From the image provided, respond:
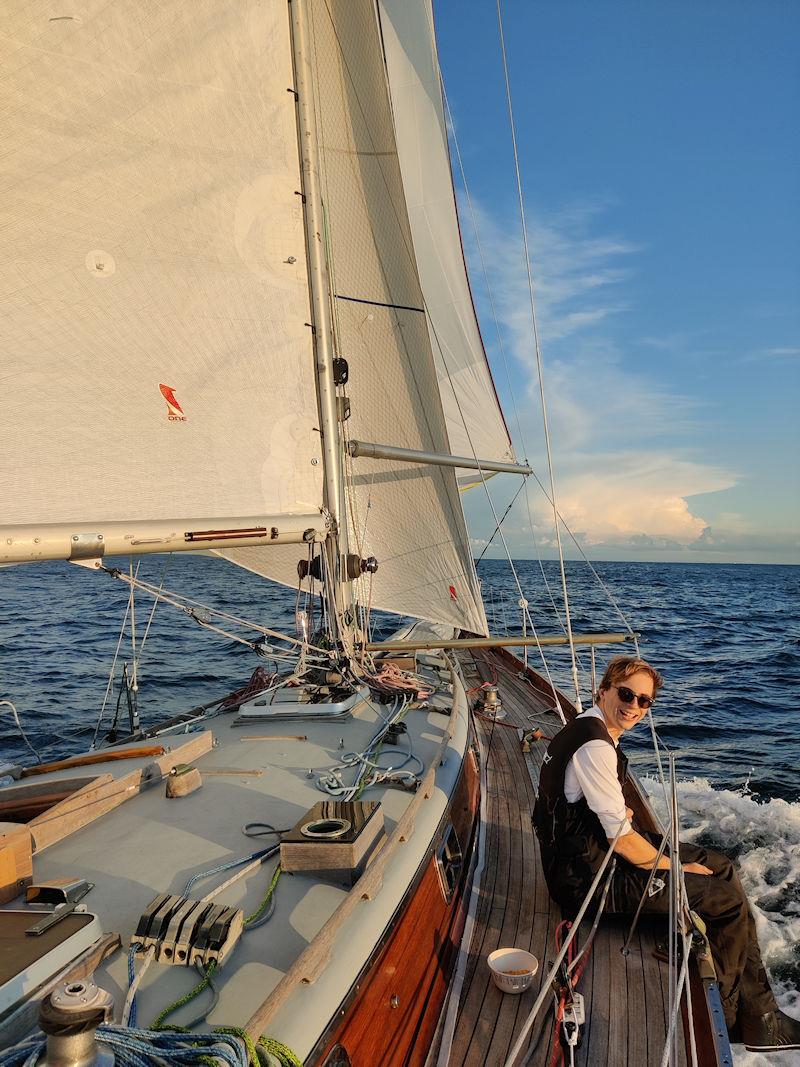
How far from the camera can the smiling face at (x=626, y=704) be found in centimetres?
356

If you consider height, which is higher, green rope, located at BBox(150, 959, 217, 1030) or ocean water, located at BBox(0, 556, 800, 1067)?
green rope, located at BBox(150, 959, 217, 1030)

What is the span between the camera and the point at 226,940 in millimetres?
2375

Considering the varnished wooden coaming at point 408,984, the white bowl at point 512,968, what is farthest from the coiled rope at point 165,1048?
the white bowl at point 512,968

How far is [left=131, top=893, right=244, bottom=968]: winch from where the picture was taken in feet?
7.74

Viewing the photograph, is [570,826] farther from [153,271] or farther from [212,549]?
[153,271]

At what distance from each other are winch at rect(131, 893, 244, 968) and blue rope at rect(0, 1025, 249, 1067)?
0.57 metres

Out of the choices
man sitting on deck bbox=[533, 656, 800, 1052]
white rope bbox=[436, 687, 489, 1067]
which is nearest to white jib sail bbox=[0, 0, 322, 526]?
man sitting on deck bbox=[533, 656, 800, 1052]

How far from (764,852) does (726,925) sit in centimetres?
579

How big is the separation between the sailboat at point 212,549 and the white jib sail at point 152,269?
17mm

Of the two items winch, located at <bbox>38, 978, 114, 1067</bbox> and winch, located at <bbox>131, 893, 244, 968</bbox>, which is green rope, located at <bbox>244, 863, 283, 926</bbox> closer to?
winch, located at <bbox>131, 893, 244, 968</bbox>

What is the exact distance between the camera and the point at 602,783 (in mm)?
3381

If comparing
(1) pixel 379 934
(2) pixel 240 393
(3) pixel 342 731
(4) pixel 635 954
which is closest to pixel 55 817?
(1) pixel 379 934

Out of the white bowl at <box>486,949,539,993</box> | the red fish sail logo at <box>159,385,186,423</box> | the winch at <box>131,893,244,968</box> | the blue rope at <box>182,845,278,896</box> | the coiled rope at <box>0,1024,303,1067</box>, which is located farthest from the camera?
the red fish sail logo at <box>159,385,186,423</box>

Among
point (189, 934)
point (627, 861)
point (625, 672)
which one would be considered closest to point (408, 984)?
point (189, 934)
